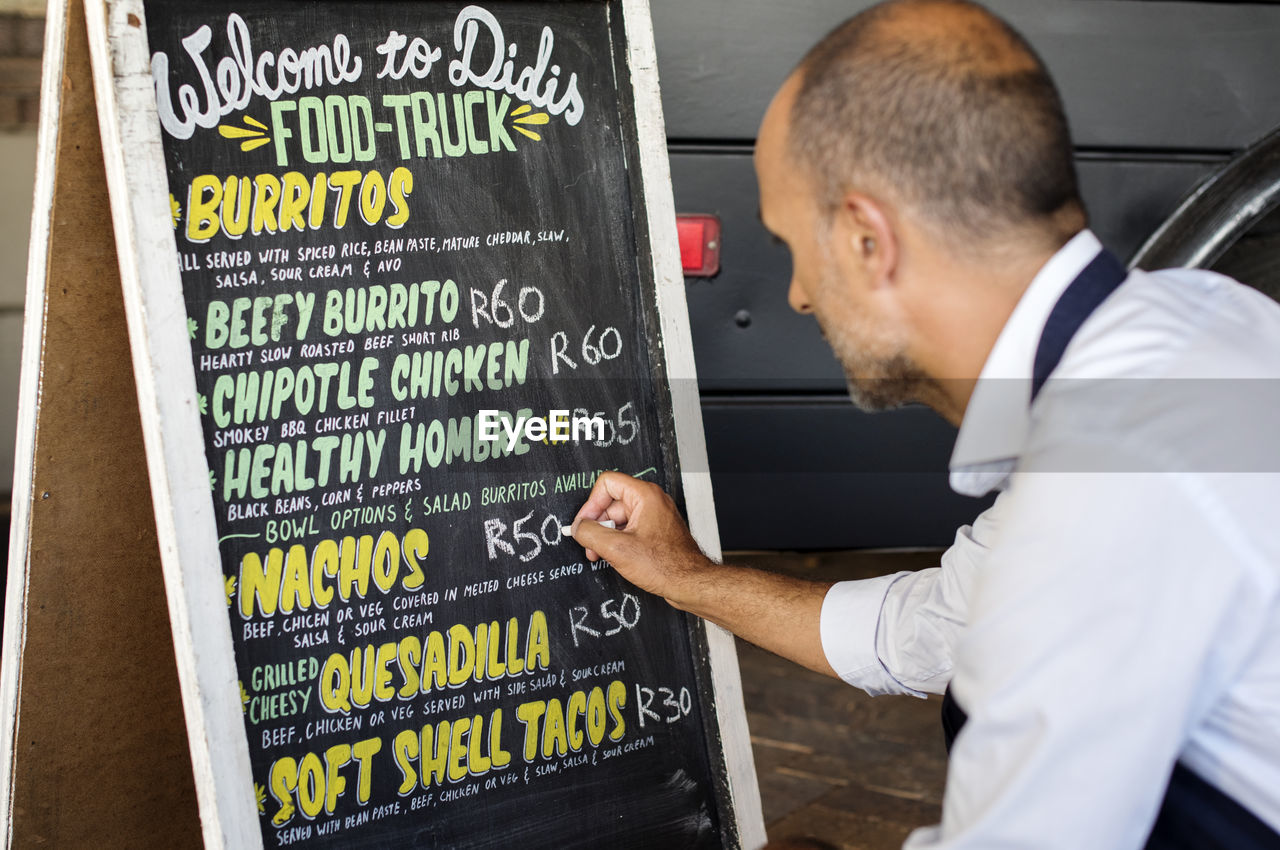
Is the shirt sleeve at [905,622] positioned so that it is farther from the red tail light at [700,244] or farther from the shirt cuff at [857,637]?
the red tail light at [700,244]

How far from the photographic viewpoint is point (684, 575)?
1629 mm

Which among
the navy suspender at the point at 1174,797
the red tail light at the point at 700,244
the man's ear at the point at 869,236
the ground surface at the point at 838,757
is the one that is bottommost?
the ground surface at the point at 838,757

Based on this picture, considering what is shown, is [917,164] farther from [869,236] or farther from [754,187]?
[754,187]

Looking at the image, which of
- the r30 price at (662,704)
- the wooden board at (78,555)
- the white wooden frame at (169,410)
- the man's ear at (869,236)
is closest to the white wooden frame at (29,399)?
the wooden board at (78,555)

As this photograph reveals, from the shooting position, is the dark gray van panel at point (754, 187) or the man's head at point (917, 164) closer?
the man's head at point (917, 164)

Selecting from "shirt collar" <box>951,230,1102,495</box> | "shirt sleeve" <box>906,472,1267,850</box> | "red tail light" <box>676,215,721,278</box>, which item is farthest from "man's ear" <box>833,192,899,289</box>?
"red tail light" <box>676,215,721,278</box>

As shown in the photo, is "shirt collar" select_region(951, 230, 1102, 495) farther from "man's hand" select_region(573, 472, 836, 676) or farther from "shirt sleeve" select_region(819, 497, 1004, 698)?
"man's hand" select_region(573, 472, 836, 676)

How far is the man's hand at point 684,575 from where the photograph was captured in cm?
161

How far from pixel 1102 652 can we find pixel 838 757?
7.13 feet

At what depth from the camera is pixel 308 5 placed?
145 cm

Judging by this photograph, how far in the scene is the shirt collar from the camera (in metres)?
1.17

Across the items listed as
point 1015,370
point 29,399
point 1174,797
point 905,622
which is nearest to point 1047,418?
point 1015,370

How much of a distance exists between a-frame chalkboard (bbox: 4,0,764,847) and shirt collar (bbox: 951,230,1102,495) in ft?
1.80

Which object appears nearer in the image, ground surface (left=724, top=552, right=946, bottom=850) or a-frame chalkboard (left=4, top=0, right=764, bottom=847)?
a-frame chalkboard (left=4, top=0, right=764, bottom=847)
